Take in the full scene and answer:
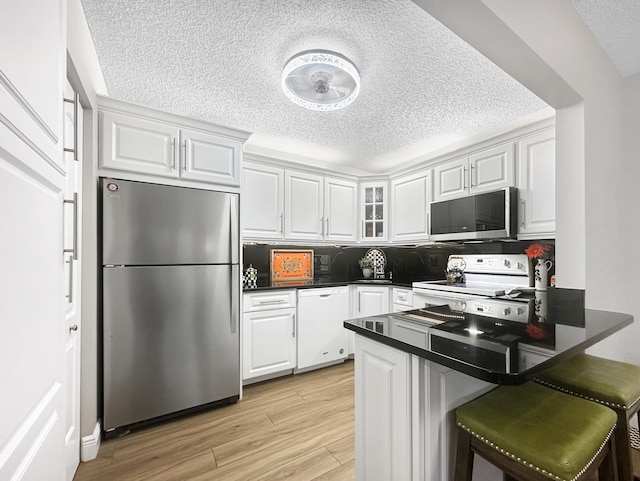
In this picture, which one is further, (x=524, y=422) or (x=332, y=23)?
(x=332, y=23)

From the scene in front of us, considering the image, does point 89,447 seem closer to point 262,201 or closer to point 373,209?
point 262,201

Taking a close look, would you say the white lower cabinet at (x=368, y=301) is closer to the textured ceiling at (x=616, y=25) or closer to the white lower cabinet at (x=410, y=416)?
the white lower cabinet at (x=410, y=416)

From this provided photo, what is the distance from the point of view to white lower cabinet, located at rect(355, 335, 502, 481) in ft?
3.17

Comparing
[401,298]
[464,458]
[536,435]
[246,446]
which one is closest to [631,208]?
[401,298]

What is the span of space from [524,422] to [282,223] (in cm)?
260

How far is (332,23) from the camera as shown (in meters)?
1.52

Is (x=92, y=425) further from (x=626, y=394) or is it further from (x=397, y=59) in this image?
(x=397, y=59)

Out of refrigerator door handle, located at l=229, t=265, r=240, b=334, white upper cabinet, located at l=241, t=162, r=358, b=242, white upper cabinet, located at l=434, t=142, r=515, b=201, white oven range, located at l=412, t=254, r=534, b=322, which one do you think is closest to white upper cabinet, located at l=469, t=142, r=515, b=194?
white upper cabinet, located at l=434, t=142, r=515, b=201

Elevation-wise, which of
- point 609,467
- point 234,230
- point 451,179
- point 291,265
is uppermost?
point 451,179

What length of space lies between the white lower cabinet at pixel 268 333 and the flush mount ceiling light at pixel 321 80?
5.61 ft

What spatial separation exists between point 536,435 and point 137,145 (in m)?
2.54

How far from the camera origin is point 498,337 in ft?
3.30

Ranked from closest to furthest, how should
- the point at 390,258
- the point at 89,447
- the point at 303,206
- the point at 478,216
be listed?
the point at 89,447 < the point at 478,216 < the point at 303,206 < the point at 390,258

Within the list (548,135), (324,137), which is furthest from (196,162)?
(548,135)
